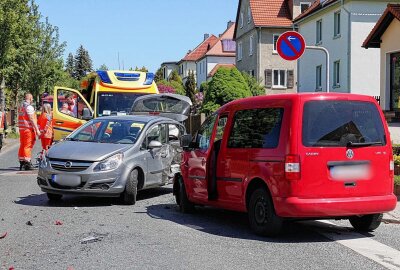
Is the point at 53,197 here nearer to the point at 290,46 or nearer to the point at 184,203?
the point at 184,203

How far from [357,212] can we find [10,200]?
6073 mm

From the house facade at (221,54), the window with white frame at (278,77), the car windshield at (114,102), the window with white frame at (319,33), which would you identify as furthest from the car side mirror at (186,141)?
the house facade at (221,54)

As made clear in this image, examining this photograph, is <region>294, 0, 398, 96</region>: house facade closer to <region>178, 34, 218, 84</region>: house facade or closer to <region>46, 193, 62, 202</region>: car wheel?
<region>46, 193, 62, 202</region>: car wheel

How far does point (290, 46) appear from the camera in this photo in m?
12.2

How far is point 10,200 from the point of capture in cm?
1042

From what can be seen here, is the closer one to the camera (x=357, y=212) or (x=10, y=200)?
(x=357, y=212)

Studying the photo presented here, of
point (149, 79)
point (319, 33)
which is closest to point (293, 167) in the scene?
point (149, 79)

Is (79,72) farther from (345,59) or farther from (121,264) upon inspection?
(121,264)

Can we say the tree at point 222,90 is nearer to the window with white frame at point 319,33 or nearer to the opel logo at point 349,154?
the window with white frame at point 319,33

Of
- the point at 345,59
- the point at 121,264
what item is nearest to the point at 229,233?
the point at 121,264

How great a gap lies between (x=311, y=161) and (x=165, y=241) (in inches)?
79.3

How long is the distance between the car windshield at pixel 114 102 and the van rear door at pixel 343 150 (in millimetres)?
11864

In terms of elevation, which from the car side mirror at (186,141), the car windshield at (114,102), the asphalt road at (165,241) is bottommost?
the asphalt road at (165,241)

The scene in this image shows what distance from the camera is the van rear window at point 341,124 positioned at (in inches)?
285
